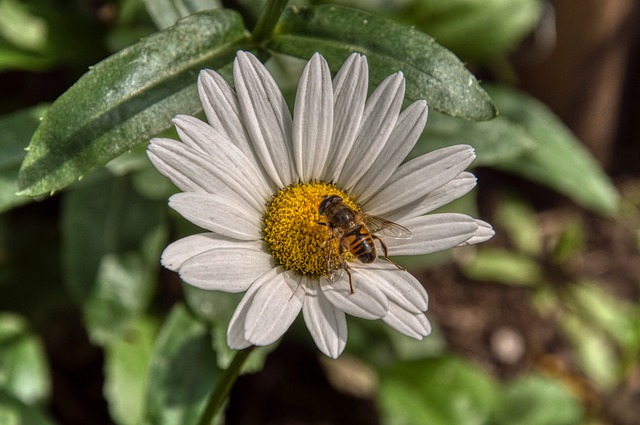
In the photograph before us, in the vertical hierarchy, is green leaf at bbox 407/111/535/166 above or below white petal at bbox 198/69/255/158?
below

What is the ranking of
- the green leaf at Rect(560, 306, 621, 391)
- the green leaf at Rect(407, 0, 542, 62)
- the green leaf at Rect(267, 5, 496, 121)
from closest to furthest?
the green leaf at Rect(267, 5, 496, 121) < the green leaf at Rect(407, 0, 542, 62) < the green leaf at Rect(560, 306, 621, 391)

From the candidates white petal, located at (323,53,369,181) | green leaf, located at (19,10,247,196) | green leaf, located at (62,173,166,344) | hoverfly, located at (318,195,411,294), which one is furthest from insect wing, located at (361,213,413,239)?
green leaf, located at (62,173,166,344)

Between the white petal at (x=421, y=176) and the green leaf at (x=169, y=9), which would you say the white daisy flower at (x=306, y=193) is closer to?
the white petal at (x=421, y=176)

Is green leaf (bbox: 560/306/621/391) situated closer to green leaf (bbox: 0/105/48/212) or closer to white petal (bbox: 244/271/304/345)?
white petal (bbox: 244/271/304/345)

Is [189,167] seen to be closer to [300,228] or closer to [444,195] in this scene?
[300,228]

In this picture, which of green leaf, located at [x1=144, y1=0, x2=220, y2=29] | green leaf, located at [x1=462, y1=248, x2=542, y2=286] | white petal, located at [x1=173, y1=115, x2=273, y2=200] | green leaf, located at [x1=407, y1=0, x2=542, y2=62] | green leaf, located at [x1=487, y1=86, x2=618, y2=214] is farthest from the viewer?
green leaf, located at [x1=462, y1=248, x2=542, y2=286]

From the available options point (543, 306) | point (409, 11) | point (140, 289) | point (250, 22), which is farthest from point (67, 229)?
point (543, 306)

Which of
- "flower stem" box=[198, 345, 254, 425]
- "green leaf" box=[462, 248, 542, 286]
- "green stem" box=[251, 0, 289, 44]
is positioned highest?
"green stem" box=[251, 0, 289, 44]

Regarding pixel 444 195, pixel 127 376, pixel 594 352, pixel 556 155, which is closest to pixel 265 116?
pixel 444 195
